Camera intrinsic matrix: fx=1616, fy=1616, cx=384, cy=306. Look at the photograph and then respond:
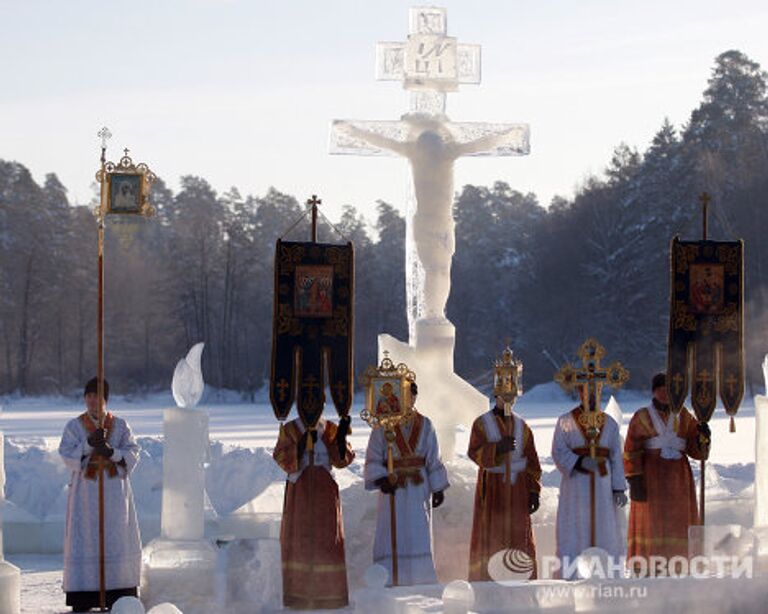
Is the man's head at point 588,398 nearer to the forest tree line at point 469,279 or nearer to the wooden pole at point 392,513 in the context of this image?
the wooden pole at point 392,513

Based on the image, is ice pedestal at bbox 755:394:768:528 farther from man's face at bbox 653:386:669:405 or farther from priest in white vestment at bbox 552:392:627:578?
priest in white vestment at bbox 552:392:627:578

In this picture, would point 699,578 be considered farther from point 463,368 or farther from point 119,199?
point 463,368

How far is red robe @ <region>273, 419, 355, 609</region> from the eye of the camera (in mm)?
11898

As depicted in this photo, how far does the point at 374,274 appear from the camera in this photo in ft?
196

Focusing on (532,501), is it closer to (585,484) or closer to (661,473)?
(585,484)

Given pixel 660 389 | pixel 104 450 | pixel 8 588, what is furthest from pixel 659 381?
pixel 8 588

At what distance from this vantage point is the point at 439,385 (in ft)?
45.4

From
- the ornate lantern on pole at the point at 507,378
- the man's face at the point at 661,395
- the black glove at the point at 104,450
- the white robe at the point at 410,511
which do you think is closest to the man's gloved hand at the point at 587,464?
the ornate lantern on pole at the point at 507,378

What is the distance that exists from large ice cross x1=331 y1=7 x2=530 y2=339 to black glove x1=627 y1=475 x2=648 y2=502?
2433 millimetres

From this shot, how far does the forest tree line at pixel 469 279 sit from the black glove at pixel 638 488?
33717 millimetres

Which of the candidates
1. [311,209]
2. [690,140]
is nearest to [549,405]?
[690,140]

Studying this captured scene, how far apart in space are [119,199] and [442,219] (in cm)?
327

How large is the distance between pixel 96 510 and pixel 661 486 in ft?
14.4

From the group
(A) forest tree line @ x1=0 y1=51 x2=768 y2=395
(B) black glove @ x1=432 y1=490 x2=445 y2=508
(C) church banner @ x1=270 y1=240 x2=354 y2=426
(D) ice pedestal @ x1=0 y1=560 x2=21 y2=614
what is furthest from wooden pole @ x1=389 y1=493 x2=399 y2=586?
(A) forest tree line @ x1=0 y1=51 x2=768 y2=395
